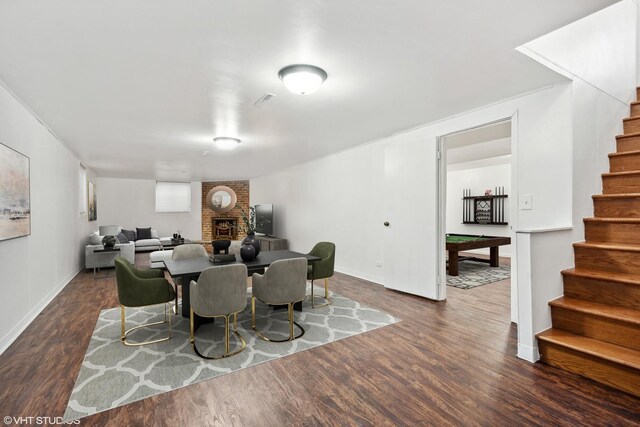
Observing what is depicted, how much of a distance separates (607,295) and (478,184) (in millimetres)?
6961

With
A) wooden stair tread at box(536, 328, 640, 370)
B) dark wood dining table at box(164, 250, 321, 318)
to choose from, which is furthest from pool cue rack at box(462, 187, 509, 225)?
dark wood dining table at box(164, 250, 321, 318)

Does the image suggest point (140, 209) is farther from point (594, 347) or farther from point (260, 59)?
point (594, 347)

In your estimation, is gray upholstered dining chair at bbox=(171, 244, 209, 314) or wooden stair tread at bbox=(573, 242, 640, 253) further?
gray upholstered dining chair at bbox=(171, 244, 209, 314)

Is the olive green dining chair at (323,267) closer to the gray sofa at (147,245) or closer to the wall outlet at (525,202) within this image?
the wall outlet at (525,202)

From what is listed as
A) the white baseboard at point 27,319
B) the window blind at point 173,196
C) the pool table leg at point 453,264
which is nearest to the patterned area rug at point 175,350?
the white baseboard at point 27,319

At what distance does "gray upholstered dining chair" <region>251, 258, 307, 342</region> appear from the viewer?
2.96 meters

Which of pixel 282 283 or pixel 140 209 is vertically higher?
pixel 140 209

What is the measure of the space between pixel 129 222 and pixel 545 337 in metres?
11.2

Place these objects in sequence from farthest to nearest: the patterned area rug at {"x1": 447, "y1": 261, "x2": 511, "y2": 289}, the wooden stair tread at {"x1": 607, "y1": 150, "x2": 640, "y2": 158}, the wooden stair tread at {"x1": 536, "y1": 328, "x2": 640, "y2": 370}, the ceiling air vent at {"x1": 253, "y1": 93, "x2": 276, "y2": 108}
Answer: the patterned area rug at {"x1": 447, "y1": 261, "x2": 511, "y2": 289} < the ceiling air vent at {"x1": 253, "y1": 93, "x2": 276, "y2": 108} < the wooden stair tread at {"x1": 607, "y1": 150, "x2": 640, "y2": 158} < the wooden stair tread at {"x1": 536, "y1": 328, "x2": 640, "y2": 370}

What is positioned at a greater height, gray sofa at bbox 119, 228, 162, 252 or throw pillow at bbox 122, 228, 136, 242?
throw pillow at bbox 122, 228, 136, 242

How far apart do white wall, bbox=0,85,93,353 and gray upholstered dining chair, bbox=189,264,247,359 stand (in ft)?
5.96

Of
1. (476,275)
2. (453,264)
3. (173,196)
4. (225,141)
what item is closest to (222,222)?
(173,196)

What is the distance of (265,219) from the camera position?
29.3 feet

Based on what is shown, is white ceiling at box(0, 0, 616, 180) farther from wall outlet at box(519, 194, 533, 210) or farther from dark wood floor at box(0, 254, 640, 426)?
dark wood floor at box(0, 254, 640, 426)
